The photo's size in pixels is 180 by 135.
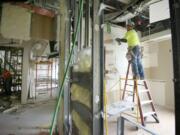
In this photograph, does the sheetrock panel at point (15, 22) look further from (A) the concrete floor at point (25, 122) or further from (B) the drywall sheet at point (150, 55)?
(B) the drywall sheet at point (150, 55)

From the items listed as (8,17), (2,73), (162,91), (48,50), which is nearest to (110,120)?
(162,91)

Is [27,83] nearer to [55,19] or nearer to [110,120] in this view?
[55,19]

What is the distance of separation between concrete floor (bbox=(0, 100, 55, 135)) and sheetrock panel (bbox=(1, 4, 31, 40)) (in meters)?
1.96

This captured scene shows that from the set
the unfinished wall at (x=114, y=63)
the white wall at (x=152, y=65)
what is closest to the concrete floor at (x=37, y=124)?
the white wall at (x=152, y=65)

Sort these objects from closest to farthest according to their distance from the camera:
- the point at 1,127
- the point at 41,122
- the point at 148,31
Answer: the point at 1,127
the point at 41,122
the point at 148,31

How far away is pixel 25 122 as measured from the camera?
355 cm

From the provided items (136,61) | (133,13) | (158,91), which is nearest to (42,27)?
(133,13)

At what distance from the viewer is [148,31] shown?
198 inches

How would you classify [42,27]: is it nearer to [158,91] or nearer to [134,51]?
[134,51]

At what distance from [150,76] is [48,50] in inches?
160

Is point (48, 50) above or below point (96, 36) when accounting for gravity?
above

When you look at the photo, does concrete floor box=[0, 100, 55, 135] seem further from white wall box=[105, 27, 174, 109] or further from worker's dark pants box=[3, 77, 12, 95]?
worker's dark pants box=[3, 77, 12, 95]

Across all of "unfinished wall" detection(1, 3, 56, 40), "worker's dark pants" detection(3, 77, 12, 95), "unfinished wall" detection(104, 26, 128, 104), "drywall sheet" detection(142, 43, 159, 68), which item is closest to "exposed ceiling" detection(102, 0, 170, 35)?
"unfinished wall" detection(104, 26, 128, 104)

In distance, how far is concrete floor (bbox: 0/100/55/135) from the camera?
120 inches
